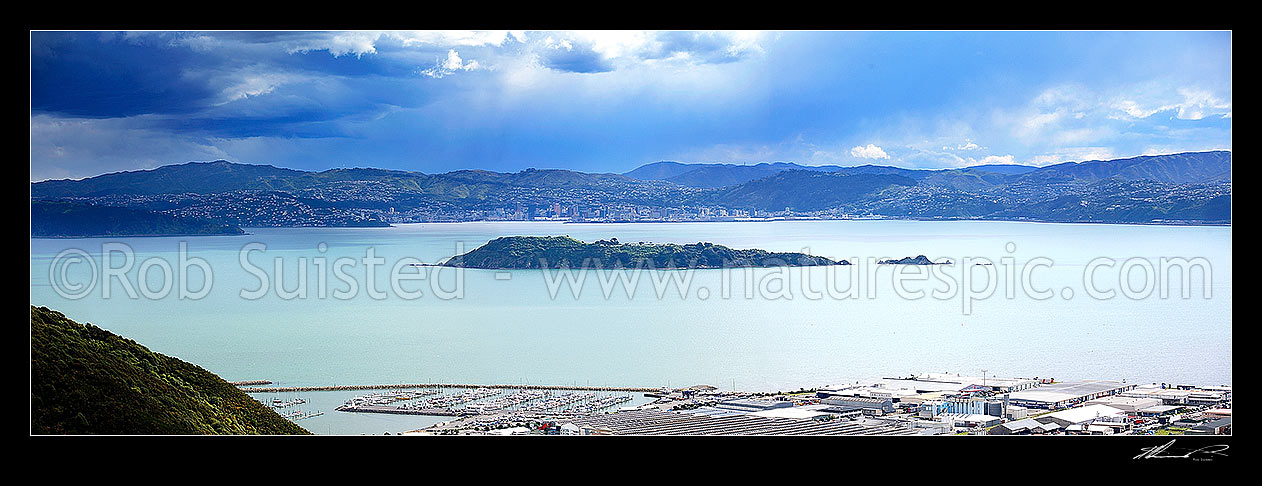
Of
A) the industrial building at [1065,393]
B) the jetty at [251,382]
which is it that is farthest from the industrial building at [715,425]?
the jetty at [251,382]

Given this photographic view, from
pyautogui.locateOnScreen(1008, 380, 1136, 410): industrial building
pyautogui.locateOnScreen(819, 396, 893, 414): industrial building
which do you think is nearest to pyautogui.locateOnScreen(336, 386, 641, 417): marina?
pyautogui.locateOnScreen(819, 396, 893, 414): industrial building

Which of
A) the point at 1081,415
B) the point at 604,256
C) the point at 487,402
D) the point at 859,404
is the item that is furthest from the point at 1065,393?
the point at 604,256

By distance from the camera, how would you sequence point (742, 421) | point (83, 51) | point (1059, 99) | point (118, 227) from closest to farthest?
point (742, 421) < point (83, 51) < point (118, 227) < point (1059, 99)

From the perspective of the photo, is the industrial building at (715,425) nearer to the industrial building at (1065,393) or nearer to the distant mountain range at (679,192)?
the industrial building at (1065,393)

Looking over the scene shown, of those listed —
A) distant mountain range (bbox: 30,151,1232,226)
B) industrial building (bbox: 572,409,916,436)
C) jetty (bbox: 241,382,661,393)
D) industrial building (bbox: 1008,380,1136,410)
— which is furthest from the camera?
distant mountain range (bbox: 30,151,1232,226)

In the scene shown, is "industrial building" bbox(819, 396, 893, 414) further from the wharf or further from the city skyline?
the city skyline
